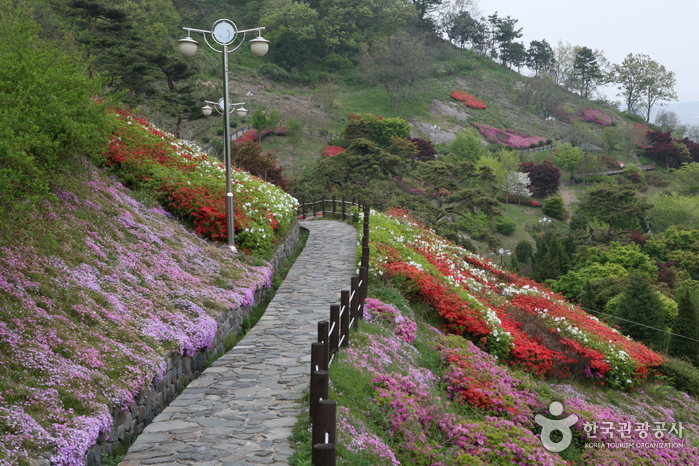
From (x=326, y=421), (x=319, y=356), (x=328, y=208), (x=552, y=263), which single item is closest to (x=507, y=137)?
(x=552, y=263)

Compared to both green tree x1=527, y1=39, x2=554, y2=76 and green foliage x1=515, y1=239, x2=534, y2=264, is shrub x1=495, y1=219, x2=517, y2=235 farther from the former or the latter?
green tree x1=527, y1=39, x2=554, y2=76

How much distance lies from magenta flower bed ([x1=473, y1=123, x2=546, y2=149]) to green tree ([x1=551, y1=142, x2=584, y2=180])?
569 centimetres

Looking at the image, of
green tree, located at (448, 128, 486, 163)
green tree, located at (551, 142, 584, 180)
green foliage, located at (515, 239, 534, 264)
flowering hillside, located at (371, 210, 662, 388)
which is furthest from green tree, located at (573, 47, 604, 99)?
flowering hillside, located at (371, 210, 662, 388)

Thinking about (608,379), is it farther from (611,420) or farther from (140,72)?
(140,72)

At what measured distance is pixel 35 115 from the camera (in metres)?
6.86

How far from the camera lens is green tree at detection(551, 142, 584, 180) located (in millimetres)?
64125

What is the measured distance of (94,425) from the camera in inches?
186

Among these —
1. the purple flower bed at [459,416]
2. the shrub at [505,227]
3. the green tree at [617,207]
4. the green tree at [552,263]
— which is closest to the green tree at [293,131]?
the shrub at [505,227]

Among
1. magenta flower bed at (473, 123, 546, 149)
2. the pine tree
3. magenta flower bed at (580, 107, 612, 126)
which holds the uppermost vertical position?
magenta flower bed at (580, 107, 612, 126)

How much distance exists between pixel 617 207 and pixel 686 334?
25.7 metres

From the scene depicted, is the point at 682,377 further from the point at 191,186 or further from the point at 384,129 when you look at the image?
the point at 384,129

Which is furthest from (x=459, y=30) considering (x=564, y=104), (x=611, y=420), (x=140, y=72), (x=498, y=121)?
(x=611, y=420)

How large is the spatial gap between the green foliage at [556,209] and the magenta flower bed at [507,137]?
1726cm

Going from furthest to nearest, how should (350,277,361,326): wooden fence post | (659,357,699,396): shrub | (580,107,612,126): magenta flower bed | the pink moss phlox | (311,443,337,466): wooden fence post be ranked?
(580,107,612,126): magenta flower bed < (659,357,699,396): shrub < the pink moss phlox < (350,277,361,326): wooden fence post < (311,443,337,466): wooden fence post
